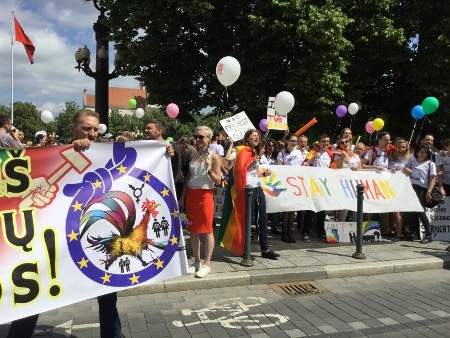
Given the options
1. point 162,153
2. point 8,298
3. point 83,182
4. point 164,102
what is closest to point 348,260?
point 162,153

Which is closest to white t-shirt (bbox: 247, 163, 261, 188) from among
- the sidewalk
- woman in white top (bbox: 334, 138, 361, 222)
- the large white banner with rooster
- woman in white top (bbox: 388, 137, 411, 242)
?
the sidewalk

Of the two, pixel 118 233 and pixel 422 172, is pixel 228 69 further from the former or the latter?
pixel 118 233

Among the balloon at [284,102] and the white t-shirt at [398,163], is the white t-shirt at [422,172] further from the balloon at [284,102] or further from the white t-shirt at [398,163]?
the balloon at [284,102]

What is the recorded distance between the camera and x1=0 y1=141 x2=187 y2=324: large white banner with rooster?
2.96m

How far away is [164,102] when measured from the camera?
1808 cm

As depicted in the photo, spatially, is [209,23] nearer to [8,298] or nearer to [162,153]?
[162,153]

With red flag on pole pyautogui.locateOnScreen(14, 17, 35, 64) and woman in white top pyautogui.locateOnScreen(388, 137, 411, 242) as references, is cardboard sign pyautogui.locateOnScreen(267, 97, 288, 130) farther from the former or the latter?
red flag on pole pyautogui.locateOnScreen(14, 17, 35, 64)

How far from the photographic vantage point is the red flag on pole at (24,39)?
17797mm

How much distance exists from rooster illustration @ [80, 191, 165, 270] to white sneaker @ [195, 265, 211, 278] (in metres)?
1.93

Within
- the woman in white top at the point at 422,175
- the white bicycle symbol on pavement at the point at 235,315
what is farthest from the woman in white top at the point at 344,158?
the white bicycle symbol on pavement at the point at 235,315

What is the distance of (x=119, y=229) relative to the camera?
3383mm

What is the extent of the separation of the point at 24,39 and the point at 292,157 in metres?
15.4

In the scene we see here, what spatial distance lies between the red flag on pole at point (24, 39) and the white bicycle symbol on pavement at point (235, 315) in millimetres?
16791

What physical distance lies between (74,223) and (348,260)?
4.50 metres
